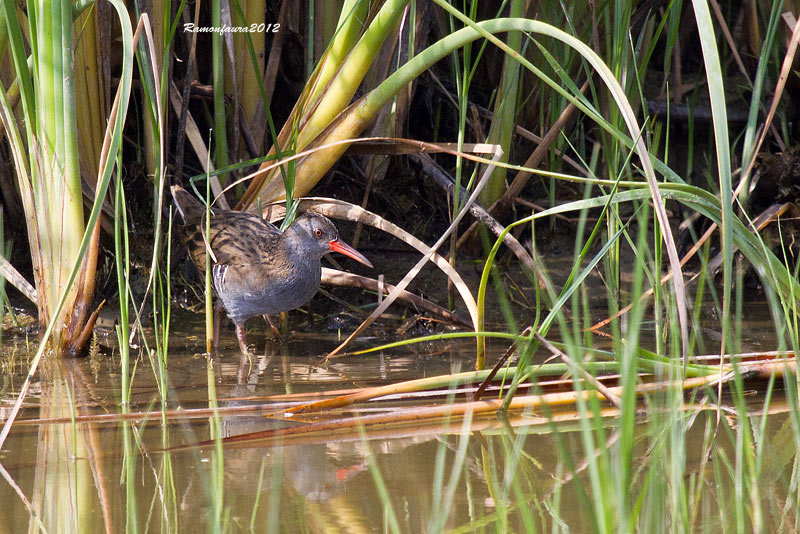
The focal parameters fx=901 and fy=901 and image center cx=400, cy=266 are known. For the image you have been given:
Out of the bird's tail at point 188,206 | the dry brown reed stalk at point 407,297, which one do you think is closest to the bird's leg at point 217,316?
the bird's tail at point 188,206

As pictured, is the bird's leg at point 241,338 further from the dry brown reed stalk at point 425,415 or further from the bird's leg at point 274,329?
the dry brown reed stalk at point 425,415

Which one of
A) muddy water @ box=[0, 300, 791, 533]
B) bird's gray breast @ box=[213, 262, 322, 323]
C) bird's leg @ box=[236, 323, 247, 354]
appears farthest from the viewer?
bird's gray breast @ box=[213, 262, 322, 323]

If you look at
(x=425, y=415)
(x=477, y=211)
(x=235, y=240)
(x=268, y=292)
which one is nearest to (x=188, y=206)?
(x=235, y=240)

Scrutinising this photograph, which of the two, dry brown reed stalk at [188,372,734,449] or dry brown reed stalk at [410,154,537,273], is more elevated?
dry brown reed stalk at [410,154,537,273]

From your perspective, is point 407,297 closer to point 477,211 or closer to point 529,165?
point 477,211

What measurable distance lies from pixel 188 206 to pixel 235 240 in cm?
29

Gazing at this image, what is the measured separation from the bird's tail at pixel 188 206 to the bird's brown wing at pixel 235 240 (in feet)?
0.19

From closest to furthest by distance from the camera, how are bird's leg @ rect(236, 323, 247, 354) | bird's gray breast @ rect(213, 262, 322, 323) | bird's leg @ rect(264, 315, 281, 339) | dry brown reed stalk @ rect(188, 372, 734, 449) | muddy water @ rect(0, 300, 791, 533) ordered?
muddy water @ rect(0, 300, 791, 533) < dry brown reed stalk @ rect(188, 372, 734, 449) < bird's leg @ rect(236, 323, 247, 354) < bird's gray breast @ rect(213, 262, 322, 323) < bird's leg @ rect(264, 315, 281, 339)

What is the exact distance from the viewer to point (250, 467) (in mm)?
2441

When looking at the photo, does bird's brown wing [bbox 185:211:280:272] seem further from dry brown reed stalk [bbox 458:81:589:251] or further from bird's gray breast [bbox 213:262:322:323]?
dry brown reed stalk [bbox 458:81:589:251]

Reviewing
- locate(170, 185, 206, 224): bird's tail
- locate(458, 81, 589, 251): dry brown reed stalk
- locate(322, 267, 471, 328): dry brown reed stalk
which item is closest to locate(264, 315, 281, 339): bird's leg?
locate(322, 267, 471, 328): dry brown reed stalk

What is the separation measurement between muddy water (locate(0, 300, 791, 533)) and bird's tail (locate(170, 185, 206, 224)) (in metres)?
1.09

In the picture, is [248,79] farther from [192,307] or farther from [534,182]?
[534,182]

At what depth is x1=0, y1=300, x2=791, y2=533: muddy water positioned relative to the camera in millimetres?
2098
